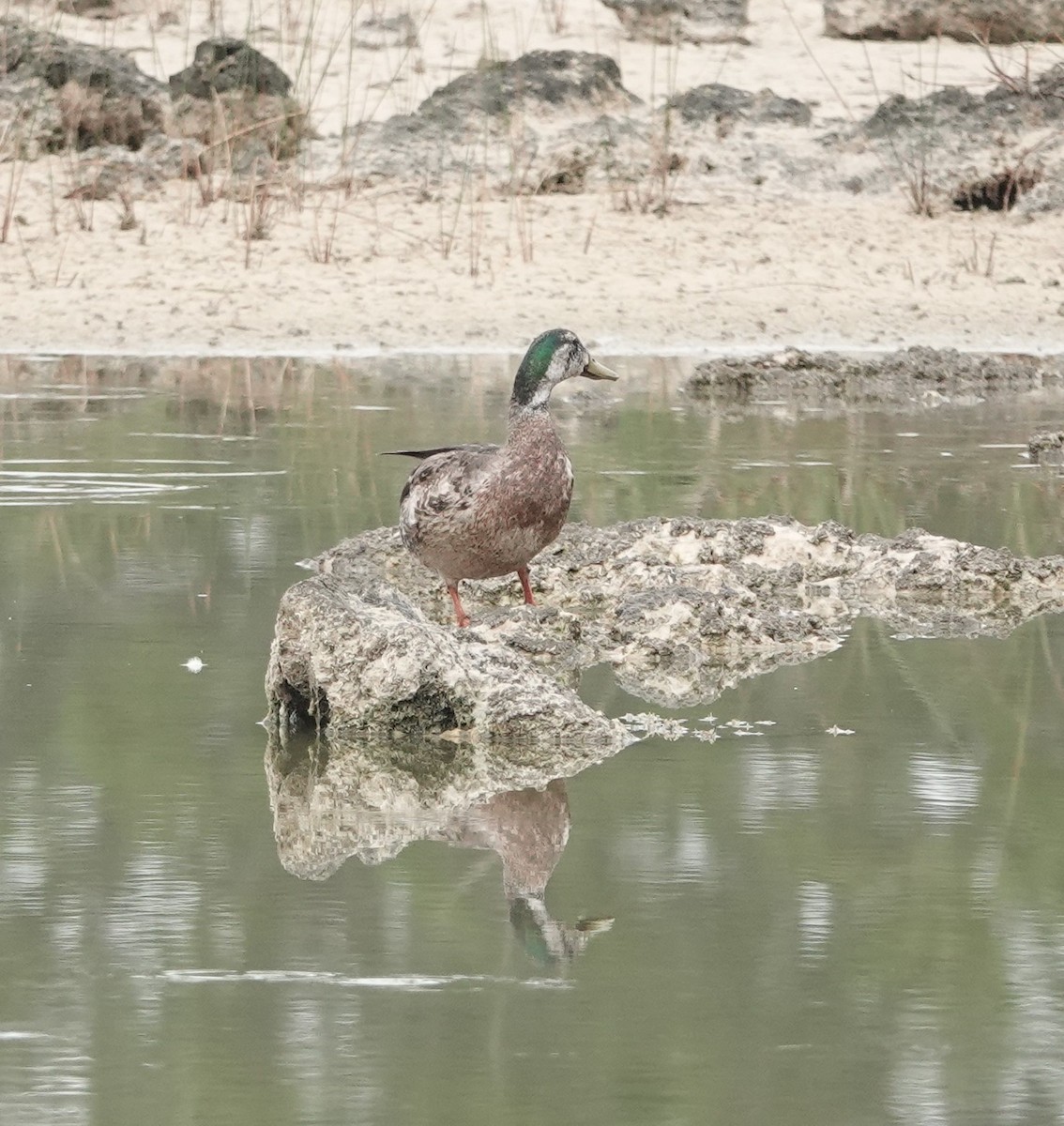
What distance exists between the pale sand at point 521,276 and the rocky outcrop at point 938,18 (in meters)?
6.40

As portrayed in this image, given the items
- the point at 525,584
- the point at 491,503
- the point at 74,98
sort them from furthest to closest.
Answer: the point at 74,98 < the point at 525,584 < the point at 491,503

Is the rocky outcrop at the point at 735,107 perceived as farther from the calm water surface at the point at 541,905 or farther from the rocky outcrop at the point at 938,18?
the calm water surface at the point at 541,905

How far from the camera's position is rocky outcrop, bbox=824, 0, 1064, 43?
2581 centimetres

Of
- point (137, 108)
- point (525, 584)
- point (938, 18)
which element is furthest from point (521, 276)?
point (938, 18)

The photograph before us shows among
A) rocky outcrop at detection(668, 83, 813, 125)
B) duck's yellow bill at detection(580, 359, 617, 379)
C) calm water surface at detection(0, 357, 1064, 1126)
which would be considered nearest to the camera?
calm water surface at detection(0, 357, 1064, 1126)

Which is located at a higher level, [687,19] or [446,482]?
[687,19]

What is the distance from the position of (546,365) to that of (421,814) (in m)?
2.67

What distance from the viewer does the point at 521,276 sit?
16.7 m

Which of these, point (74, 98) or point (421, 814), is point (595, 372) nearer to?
point (421, 814)

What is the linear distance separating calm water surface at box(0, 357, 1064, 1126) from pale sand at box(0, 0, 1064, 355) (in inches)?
277

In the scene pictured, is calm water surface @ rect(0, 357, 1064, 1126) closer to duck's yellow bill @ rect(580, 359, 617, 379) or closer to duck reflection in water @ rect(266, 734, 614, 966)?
duck reflection in water @ rect(266, 734, 614, 966)

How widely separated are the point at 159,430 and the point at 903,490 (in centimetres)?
365

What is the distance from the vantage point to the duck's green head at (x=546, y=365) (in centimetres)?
782

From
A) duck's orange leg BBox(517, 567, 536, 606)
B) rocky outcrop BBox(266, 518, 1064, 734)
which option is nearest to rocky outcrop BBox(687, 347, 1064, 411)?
rocky outcrop BBox(266, 518, 1064, 734)
